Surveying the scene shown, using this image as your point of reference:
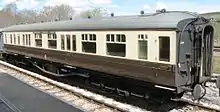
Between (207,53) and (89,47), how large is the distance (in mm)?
4602

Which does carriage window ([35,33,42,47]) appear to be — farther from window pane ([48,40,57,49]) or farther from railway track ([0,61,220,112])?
railway track ([0,61,220,112])

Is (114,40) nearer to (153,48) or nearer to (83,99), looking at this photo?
(153,48)

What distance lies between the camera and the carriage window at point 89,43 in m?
12.0

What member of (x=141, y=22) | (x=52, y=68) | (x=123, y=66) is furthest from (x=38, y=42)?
(x=141, y=22)

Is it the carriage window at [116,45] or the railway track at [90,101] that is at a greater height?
the carriage window at [116,45]

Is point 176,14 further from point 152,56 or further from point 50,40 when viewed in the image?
point 50,40

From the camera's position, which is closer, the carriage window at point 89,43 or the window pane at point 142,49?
the window pane at point 142,49

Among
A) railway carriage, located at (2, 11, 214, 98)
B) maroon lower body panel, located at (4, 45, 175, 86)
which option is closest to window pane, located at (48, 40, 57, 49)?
maroon lower body panel, located at (4, 45, 175, 86)

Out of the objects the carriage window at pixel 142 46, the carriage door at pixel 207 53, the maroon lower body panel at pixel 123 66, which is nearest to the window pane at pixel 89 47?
the maroon lower body panel at pixel 123 66

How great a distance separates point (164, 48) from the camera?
29.1ft

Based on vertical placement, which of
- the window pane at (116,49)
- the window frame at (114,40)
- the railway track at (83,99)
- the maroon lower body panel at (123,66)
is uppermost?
the window frame at (114,40)

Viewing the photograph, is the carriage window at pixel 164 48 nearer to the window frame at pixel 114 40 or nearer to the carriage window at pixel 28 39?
the window frame at pixel 114 40

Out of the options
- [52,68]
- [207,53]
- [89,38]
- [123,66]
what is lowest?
[52,68]

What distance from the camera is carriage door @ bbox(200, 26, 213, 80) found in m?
9.69
